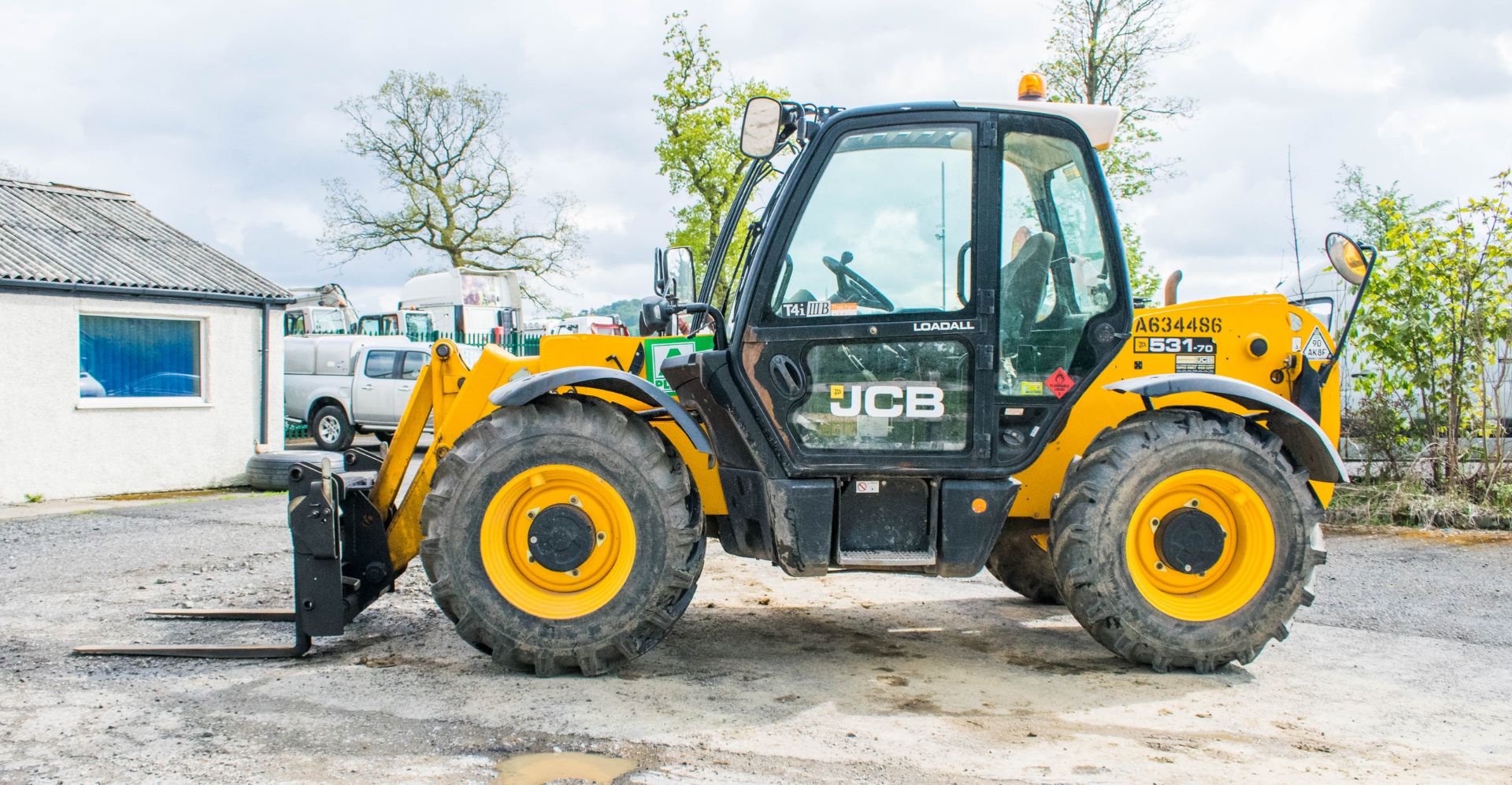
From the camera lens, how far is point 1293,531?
16.2 ft

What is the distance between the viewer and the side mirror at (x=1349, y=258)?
5211 millimetres

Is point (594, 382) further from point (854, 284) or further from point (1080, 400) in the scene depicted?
point (1080, 400)

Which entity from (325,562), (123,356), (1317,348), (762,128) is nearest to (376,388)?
(123,356)

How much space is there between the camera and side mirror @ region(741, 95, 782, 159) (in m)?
5.11

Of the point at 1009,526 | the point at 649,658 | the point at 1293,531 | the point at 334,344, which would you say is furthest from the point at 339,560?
the point at 334,344

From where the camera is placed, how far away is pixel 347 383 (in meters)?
19.8

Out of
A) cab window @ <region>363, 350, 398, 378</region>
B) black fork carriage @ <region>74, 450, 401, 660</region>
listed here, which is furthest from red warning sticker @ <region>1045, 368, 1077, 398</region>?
cab window @ <region>363, 350, 398, 378</region>

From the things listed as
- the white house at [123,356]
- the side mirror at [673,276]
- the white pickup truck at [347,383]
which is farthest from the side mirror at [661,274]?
the white pickup truck at [347,383]

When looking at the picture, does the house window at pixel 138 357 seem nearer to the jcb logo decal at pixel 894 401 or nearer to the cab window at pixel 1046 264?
the jcb logo decal at pixel 894 401

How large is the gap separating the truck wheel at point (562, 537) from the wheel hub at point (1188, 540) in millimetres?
2053

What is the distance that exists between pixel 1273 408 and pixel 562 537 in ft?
10.4

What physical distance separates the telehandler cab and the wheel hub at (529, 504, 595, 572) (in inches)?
0.4

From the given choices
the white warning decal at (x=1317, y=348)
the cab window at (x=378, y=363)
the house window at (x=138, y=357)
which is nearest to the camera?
the white warning decal at (x=1317, y=348)

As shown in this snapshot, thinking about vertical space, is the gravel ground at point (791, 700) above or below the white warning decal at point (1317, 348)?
below
